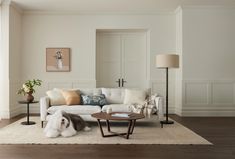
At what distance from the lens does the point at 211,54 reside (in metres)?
6.82

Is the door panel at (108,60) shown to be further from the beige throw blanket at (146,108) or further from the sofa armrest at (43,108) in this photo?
the sofa armrest at (43,108)

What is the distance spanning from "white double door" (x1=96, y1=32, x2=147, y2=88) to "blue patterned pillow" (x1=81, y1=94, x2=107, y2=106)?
6.67 feet

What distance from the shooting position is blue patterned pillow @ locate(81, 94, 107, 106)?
18.1 feet

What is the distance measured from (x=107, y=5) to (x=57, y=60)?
2.17 m

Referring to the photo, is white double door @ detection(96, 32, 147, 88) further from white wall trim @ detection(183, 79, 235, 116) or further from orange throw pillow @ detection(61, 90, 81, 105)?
orange throw pillow @ detection(61, 90, 81, 105)

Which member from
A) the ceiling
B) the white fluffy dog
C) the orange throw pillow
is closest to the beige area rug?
the white fluffy dog

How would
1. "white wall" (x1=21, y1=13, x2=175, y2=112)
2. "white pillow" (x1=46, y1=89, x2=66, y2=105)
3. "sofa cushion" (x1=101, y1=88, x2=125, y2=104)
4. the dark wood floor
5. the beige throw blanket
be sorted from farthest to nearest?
1. "white wall" (x1=21, y1=13, x2=175, y2=112)
2. "sofa cushion" (x1=101, y1=88, x2=125, y2=104)
3. "white pillow" (x1=46, y1=89, x2=66, y2=105)
4. the beige throw blanket
5. the dark wood floor

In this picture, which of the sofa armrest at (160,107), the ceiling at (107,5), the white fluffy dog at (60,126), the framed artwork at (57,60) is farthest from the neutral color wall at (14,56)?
the sofa armrest at (160,107)

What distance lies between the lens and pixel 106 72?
7.68 meters

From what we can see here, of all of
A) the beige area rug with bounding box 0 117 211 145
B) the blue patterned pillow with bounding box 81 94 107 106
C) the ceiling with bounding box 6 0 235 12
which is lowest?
the beige area rug with bounding box 0 117 211 145

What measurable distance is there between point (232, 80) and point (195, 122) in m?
1.87

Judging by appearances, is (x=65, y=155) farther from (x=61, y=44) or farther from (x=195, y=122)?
(x=61, y=44)

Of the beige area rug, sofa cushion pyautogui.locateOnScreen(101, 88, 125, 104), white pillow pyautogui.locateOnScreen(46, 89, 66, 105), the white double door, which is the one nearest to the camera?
the beige area rug

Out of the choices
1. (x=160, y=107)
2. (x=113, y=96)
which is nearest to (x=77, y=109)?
(x=113, y=96)
